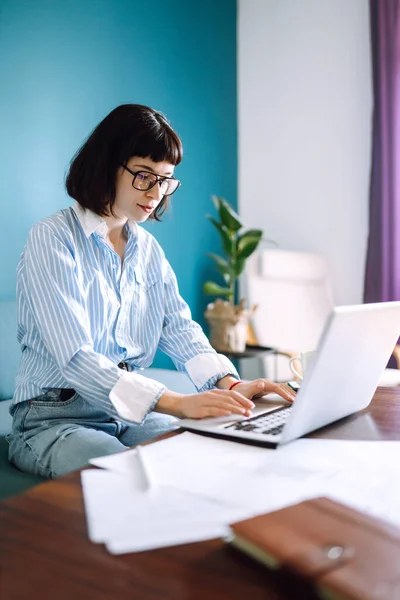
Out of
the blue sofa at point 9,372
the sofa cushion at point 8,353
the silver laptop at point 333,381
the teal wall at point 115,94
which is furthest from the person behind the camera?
the teal wall at point 115,94

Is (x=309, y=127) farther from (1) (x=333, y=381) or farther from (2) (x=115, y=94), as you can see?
(1) (x=333, y=381)

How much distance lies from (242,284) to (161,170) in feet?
8.16

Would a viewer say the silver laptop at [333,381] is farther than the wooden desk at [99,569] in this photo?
Yes

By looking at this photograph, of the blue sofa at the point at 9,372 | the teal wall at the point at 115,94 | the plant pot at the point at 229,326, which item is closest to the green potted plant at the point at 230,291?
the plant pot at the point at 229,326

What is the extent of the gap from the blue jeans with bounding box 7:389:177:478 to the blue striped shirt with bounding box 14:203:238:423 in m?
0.04

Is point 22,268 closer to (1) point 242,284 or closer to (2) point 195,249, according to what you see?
(2) point 195,249

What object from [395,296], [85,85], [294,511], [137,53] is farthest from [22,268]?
[395,296]

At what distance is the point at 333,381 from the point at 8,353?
1.31 m

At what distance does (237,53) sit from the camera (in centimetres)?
386

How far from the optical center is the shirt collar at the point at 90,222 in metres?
1.44

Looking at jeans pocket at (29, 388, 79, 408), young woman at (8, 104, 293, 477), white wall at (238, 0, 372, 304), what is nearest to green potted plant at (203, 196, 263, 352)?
white wall at (238, 0, 372, 304)

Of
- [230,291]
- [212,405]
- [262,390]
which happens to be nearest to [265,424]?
[212,405]

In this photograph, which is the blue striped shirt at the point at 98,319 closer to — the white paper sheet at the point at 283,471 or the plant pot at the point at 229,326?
the white paper sheet at the point at 283,471

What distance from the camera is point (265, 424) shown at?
102 centimetres
